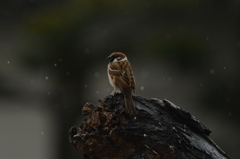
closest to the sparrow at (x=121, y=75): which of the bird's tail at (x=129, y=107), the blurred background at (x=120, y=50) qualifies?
the bird's tail at (x=129, y=107)

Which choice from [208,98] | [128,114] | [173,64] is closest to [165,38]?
[173,64]

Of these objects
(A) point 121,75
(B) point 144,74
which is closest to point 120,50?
(B) point 144,74

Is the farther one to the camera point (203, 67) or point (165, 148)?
point (203, 67)

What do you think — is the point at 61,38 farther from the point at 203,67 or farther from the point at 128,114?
the point at 128,114

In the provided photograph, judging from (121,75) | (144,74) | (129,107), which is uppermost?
(144,74)

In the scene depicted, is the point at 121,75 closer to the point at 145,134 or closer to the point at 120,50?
the point at 145,134

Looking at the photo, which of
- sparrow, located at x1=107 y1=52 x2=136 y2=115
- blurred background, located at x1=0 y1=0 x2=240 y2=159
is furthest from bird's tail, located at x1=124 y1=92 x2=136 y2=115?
blurred background, located at x1=0 y1=0 x2=240 y2=159

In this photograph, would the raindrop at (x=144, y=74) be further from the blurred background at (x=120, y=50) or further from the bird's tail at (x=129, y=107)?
the bird's tail at (x=129, y=107)
